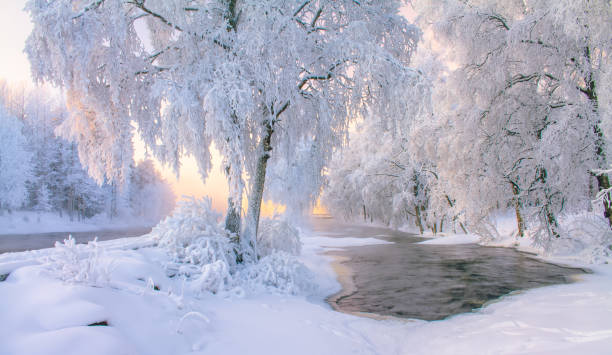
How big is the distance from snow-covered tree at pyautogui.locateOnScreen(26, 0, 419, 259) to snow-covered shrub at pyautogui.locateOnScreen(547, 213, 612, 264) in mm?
7790

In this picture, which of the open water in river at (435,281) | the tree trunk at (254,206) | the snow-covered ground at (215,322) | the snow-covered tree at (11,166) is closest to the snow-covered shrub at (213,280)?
the snow-covered ground at (215,322)

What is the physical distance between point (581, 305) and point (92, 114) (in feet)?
30.5

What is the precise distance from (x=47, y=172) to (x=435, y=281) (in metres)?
40.3

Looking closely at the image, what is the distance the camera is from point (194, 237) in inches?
263

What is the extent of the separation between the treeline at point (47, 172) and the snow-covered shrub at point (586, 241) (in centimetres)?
2614

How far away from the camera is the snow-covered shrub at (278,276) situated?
249 inches

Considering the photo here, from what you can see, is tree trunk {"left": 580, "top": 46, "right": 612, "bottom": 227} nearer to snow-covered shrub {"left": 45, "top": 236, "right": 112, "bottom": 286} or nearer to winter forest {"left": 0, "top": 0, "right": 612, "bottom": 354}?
winter forest {"left": 0, "top": 0, "right": 612, "bottom": 354}

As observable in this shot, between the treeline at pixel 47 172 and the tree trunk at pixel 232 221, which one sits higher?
the treeline at pixel 47 172

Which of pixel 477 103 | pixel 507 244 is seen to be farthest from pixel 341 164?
pixel 477 103

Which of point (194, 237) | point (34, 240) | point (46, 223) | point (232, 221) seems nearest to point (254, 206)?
point (232, 221)

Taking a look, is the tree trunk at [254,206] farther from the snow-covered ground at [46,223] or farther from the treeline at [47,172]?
the snow-covered ground at [46,223]

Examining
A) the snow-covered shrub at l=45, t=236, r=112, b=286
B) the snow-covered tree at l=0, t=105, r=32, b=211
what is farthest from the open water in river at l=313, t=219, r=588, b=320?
the snow-covered tree at l=0, t=105, r=32, b=211

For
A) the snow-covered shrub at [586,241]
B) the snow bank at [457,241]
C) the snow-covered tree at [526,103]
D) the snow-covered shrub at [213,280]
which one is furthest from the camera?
the snow bank at [457,241]

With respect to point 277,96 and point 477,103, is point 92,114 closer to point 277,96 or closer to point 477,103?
point 277,96
